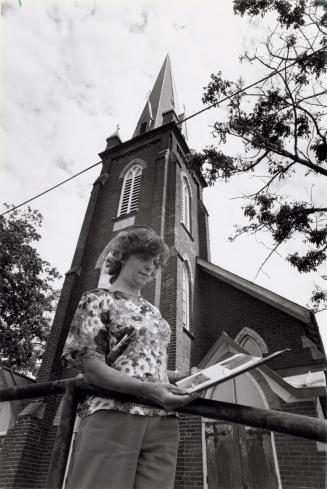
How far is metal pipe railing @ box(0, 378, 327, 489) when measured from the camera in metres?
1.09

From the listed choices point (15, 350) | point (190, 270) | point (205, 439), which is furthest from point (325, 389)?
point (15, 350)

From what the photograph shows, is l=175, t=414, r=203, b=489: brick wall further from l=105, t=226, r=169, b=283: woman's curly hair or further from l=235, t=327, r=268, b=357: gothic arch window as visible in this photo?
l=105, t=226, r=169, b=283: woman's curly hair

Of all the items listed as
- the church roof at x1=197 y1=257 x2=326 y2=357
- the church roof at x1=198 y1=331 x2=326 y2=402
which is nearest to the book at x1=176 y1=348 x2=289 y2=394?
the church roof at x1=198 y1=331 x2=326 y2=402

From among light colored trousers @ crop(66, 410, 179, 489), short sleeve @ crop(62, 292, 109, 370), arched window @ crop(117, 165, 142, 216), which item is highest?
arched window @ crop(117, 165, 142, 216)

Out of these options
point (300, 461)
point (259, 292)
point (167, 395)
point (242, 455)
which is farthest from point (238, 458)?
point (167, 395)

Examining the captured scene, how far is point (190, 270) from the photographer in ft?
45.3

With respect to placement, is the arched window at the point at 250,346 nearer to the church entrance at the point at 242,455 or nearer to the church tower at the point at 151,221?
the church tower at the point at 151,221

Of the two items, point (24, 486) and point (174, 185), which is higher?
point (174, 185)

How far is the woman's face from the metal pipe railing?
67 centimetres

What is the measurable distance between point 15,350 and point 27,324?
6.43ft

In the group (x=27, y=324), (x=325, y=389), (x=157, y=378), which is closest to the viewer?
(x=157, y=378)

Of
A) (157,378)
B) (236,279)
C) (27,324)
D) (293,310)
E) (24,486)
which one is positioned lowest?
(157,378)

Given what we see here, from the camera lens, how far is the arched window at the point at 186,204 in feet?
52.1

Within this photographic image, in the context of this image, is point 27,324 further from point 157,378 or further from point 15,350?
point 157,378
